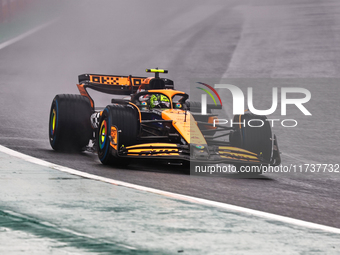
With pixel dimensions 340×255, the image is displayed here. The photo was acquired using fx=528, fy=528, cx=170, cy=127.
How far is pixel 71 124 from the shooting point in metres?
9.11

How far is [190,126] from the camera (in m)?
7.77

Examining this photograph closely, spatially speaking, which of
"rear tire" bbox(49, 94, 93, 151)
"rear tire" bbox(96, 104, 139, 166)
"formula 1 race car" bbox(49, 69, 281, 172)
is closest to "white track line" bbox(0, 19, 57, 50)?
"rear tire" bbox(49, 94, 93, 151)

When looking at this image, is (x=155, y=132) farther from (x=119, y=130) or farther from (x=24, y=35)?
(x=24, y=35)

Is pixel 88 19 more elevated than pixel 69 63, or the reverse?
pixel 88 19

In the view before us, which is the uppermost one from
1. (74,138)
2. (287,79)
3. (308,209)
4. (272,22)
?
(272,22)

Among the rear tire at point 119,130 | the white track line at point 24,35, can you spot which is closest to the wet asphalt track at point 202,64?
the rear tire at point 119,130

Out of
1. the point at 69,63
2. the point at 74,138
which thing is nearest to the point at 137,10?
the point at 69,63

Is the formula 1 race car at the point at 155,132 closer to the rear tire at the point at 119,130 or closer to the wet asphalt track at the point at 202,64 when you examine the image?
the rear tire at the point at 119,130

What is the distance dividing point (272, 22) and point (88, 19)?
13425mm

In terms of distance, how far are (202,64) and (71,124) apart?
637 inches

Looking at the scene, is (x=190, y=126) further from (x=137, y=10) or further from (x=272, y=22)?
(x=137, y=10)

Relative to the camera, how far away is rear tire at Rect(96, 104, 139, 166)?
7477 millimetres

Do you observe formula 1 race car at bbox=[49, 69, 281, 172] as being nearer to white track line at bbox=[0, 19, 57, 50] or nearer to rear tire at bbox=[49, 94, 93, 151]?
rear tire at bbox=[49, 94, 93, 151]

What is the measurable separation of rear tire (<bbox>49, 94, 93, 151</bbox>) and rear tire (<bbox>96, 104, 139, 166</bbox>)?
148 cm
